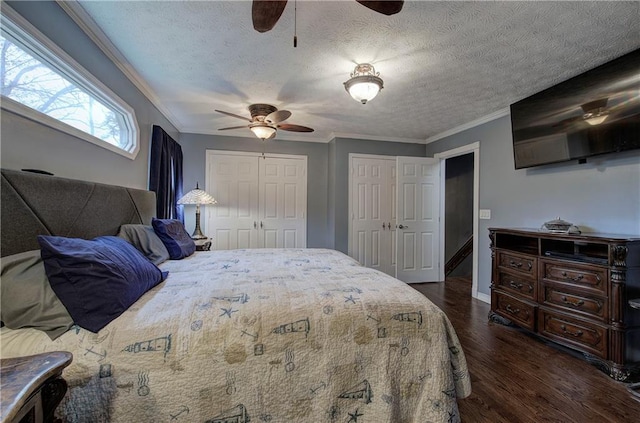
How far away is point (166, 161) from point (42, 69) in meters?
1.80

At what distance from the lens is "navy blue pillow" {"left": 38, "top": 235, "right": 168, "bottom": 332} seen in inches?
42.5

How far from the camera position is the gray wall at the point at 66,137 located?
1314 millimetres

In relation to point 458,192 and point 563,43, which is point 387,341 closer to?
point 563,43

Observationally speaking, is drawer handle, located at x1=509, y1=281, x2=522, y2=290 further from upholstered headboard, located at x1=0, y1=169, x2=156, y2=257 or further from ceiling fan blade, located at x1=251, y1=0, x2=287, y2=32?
upholstered headboard, located at x1=0, y1=169, x2=156, y2=257

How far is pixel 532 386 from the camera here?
183 centimetres

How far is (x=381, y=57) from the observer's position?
7.08 feet

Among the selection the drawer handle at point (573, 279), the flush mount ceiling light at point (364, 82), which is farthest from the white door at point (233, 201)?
the drawer handle at point (573, 279)

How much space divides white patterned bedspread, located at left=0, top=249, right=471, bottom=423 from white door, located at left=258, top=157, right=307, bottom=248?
3072 mm

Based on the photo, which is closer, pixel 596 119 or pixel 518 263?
pixel 596 119

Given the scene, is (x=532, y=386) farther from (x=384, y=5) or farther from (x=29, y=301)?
(x=29, y=301)

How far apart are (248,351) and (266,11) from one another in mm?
1605

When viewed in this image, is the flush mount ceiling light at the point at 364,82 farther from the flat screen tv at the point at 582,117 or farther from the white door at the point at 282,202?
the white door at the point at 282,202

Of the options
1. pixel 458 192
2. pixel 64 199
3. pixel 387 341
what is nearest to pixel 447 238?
pixel 458 192

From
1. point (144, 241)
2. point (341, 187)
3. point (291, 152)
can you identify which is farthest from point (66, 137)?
point (341, 187)
